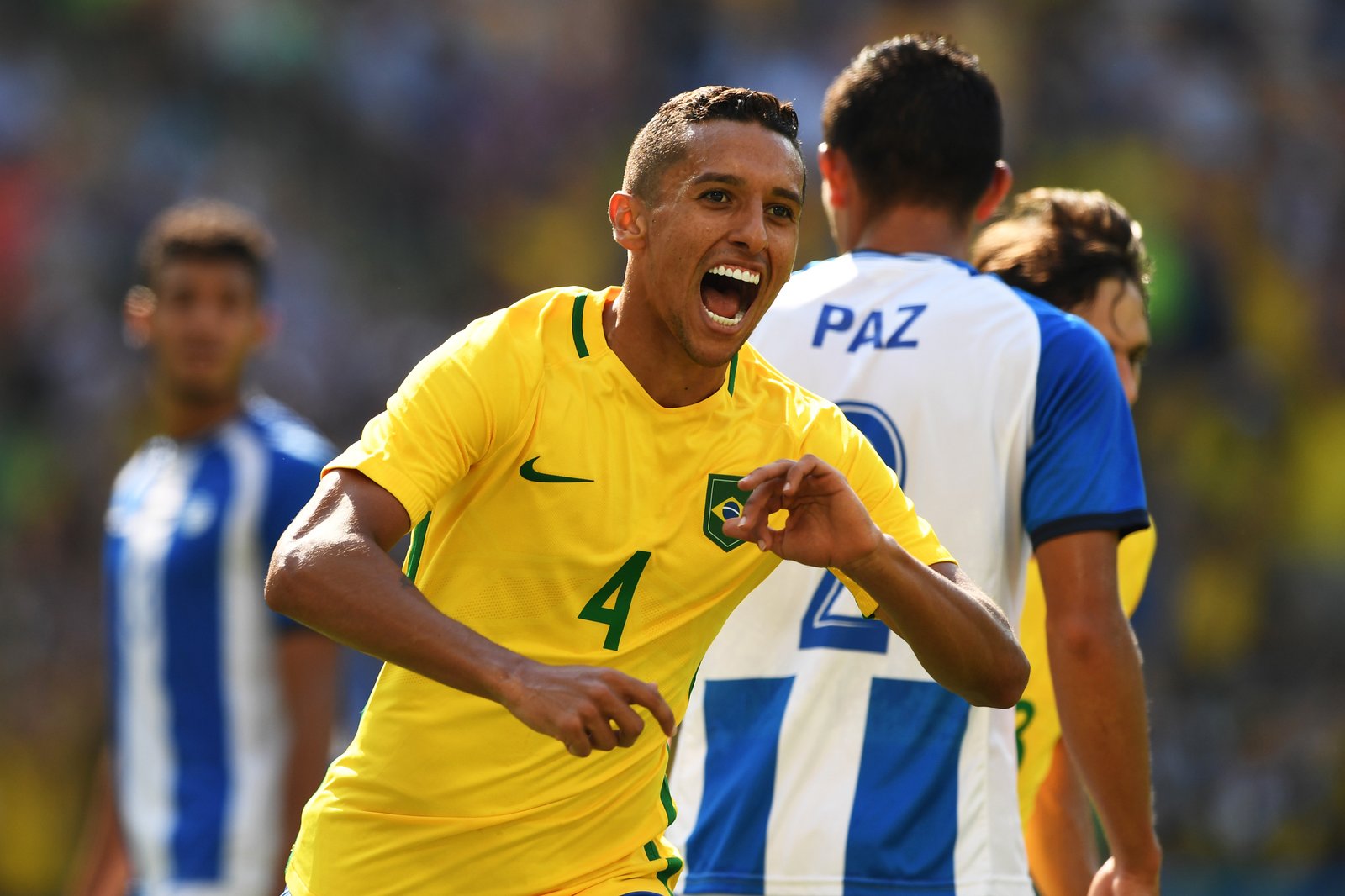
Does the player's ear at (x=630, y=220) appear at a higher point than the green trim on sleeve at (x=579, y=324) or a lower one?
higher

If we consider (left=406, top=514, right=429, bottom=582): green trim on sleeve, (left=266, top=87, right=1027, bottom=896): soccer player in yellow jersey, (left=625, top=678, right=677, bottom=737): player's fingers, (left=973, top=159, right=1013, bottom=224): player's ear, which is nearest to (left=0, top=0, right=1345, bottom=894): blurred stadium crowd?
(left=973, top=159, right=1013, bottom=224): player's ear

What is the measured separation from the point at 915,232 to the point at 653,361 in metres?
1.16

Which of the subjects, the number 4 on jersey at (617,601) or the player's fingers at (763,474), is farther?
the number 4 on jersey at (617,601)

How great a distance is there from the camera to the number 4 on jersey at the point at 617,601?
3297mm

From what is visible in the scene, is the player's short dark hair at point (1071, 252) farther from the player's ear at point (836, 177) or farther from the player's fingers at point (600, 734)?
the player's fingers at point (600, 734)

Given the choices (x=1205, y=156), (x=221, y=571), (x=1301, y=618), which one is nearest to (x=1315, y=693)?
(x=1301, y=618)

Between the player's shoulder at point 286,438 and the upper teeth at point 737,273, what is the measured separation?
2663mm

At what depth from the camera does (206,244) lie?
6.25 m

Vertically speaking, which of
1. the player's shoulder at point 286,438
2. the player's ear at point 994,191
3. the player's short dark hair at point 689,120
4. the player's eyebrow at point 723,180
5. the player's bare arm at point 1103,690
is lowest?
the player's bare arm at point 1103,690

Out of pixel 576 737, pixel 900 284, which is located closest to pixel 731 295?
pixel 900 284

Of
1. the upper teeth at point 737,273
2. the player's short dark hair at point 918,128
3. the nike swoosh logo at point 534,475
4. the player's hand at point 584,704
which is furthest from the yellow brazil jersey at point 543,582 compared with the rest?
the player's short dark hair at point 918,128

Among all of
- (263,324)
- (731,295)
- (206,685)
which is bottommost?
(206,685)

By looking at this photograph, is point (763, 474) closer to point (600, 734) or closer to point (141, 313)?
point (600, 734)

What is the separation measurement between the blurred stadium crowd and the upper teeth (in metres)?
7.93
